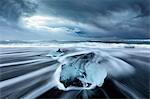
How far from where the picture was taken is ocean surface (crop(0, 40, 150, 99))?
1340mm

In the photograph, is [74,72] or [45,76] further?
[45,76]

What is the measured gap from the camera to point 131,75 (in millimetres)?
1690

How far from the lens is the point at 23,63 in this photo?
210 centimetres

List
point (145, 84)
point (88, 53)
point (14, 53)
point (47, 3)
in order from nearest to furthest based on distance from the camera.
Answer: point (145, 84)
point (47, 3)
point (88, 53)
point (14, 53)

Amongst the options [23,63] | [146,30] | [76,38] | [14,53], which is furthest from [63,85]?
[14,53]

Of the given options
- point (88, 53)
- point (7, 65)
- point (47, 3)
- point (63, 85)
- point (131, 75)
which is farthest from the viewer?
point (88, 53)

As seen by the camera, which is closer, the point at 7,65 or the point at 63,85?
the point at 63,85

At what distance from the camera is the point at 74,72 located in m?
1.37

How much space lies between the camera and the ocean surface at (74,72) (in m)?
1.34

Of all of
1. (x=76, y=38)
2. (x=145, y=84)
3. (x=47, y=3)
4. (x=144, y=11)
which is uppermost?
(x=47, y=3)

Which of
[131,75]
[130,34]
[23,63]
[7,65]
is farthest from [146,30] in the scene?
[7,65]

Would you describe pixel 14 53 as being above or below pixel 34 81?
above

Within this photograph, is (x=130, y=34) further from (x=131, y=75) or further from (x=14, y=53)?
(x=14, y=53)

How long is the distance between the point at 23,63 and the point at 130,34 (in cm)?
130
